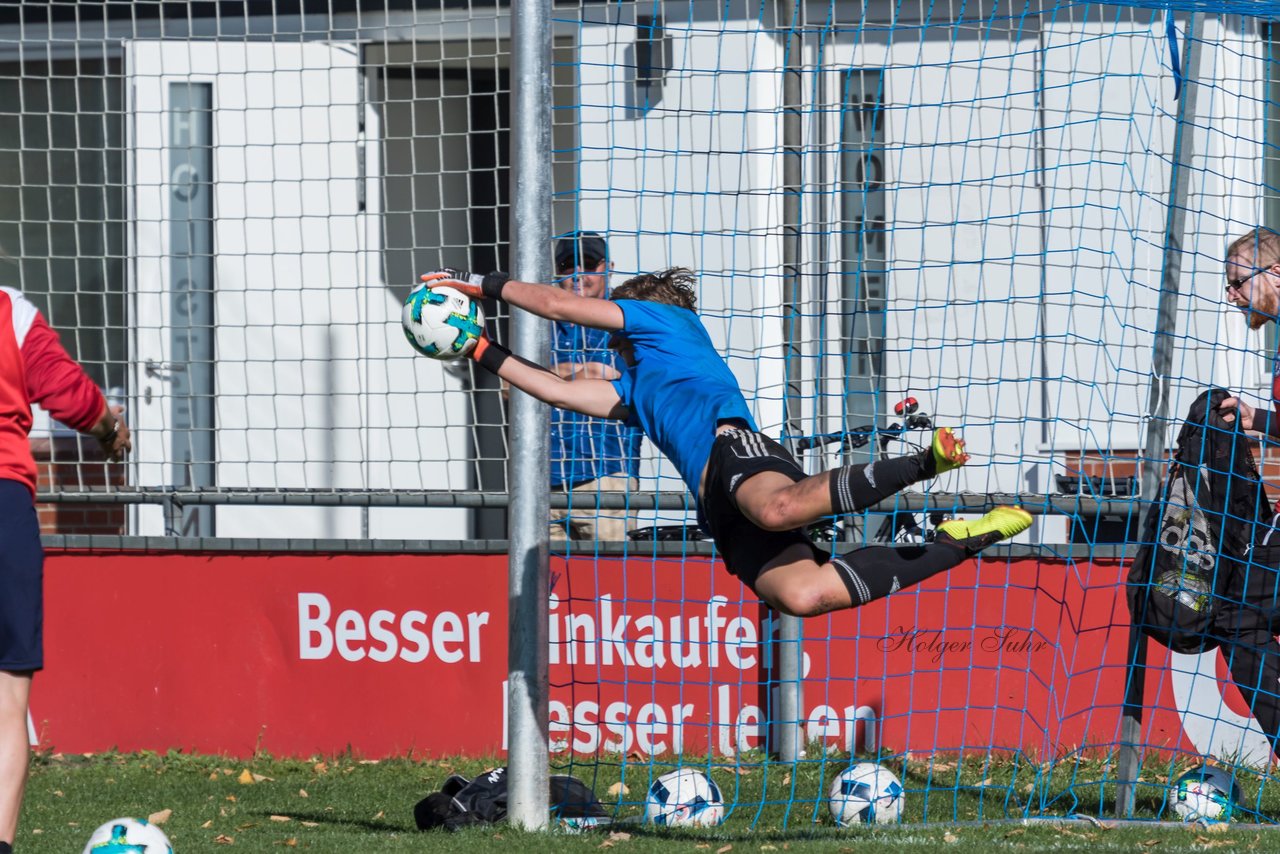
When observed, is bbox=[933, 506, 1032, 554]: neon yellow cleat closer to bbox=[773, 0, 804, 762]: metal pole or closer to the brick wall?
bbox=[773, 0, 804, 762]: metal pole

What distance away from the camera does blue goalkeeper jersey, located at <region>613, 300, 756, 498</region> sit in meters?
5.55

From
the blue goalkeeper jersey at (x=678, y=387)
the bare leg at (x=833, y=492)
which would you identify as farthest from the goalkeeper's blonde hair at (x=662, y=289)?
the bare leg at (x=833, y=492)

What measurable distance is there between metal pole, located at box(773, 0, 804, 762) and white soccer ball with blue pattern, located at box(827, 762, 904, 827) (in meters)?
0.96

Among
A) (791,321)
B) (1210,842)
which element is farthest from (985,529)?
(791,321)

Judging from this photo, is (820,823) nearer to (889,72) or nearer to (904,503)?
(904,503)

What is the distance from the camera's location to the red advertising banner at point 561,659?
700 cm

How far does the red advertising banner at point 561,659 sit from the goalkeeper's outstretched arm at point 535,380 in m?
1.31

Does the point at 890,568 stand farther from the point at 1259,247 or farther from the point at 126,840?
the point at 126,840

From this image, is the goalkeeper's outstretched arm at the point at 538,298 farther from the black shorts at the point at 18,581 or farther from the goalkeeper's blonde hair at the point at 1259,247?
the goalkeeper's blonde hair at the point at 1259,247

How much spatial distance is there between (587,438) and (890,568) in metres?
2.52

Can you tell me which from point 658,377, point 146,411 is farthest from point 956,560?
point 146,411

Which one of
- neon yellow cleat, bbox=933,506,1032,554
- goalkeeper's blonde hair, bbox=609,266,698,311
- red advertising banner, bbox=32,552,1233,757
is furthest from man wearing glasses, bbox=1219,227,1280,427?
goalkeeper's blonde hair, bbox=609,266,698,311

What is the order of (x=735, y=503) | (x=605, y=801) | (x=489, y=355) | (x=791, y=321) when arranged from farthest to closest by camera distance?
1. (x=791, y=321)
2. (x=605, y=801)
3. (x=489, y=355)
4. (x=735, y=503)

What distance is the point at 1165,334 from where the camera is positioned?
18.9 feet
